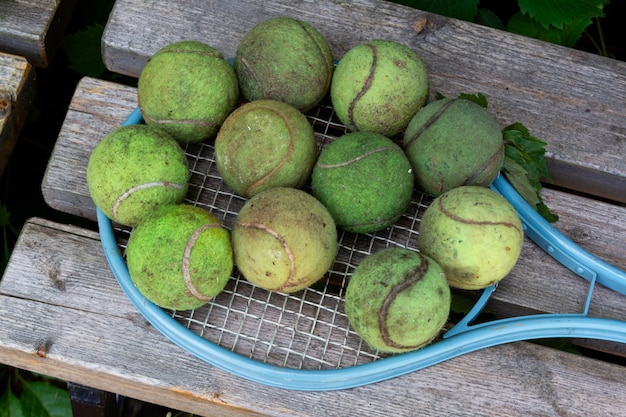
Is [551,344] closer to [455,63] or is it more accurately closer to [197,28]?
[455,63]

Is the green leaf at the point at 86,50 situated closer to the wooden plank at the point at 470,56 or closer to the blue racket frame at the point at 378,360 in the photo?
the wooden plank at the point at 470,56

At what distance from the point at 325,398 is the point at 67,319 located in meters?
0.85

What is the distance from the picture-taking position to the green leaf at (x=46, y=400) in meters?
2.61

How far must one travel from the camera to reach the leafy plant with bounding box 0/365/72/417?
260 cm

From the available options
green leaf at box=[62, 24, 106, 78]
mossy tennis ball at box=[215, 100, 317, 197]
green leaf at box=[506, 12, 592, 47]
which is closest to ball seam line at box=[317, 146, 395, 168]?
mossy tennis ball at box=[215, 100, 317, 197]

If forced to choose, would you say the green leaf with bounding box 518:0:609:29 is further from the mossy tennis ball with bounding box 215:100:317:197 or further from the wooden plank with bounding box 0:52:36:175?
the wooden plank with bounding box 0:52:36:175

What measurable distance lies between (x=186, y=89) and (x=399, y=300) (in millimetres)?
870

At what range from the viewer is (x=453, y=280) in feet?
6.36

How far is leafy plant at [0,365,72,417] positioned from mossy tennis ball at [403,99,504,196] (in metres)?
1.65

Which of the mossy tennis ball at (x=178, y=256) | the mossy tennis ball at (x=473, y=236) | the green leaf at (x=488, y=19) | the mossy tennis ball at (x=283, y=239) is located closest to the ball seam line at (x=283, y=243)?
the mossy tennis ball at (x=283, y=239)

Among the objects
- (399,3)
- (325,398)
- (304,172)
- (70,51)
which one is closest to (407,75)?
(304,172)

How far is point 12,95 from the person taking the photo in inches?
91.8

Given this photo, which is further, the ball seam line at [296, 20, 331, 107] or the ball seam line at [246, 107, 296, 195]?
the ball seam line at [296, 20, 331, 107]

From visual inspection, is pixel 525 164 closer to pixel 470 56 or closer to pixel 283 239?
pixel 470 56
